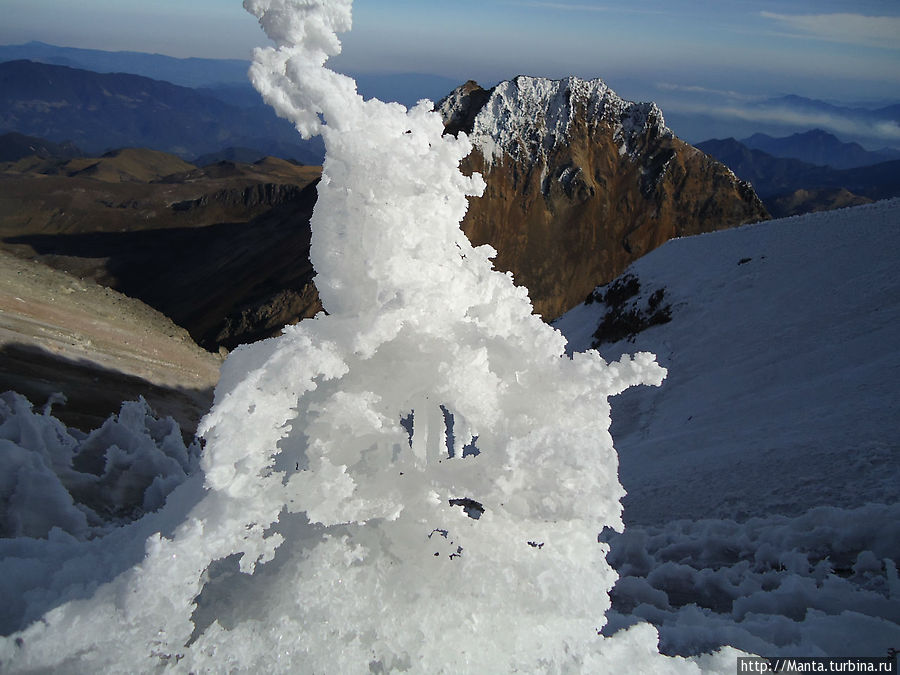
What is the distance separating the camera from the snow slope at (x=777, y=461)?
4.59 meters

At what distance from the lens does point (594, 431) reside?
315 centimetres

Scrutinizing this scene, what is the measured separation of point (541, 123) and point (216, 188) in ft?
238

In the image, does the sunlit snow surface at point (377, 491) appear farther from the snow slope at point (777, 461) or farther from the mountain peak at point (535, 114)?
the mountain peak at point (535, 114)

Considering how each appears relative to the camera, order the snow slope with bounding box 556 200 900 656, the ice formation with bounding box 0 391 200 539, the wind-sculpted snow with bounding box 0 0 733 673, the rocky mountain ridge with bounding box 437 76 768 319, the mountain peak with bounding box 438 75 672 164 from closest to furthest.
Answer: the wind-sculpted snow with bounding box 0 0 733 673 → the snow slope with bounding box 556 200 900 656 → the ice formation with bounding box 0 391 200 539 → the rocky mountain ridge with bounding box 437 76 768 319 → the mountain peak with bounding box 438 75 672 164

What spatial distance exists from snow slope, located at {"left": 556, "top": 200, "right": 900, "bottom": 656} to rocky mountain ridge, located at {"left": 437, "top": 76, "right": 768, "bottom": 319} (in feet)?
133

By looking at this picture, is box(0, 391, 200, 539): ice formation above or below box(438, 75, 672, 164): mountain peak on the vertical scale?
below

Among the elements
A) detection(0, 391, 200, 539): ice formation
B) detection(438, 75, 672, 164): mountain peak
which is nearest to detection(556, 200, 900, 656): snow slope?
detection(0, 391, 200, 539): ice formation

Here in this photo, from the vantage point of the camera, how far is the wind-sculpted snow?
112 inches

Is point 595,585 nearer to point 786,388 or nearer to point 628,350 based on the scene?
point 786,388

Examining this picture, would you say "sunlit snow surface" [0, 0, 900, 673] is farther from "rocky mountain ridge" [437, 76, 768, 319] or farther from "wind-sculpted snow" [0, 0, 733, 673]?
"rocky mountain ridge" [437, 76, 768, 319]

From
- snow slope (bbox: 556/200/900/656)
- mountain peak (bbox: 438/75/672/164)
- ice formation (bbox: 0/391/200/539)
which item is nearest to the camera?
snow slope (bbox: 556/200/900/656)

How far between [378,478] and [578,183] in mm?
65040

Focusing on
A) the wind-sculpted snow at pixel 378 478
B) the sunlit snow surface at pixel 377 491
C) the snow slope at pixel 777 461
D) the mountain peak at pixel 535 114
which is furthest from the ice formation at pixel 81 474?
the mountain peak at pixel 535 114

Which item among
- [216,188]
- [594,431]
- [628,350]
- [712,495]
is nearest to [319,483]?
[594,431]
